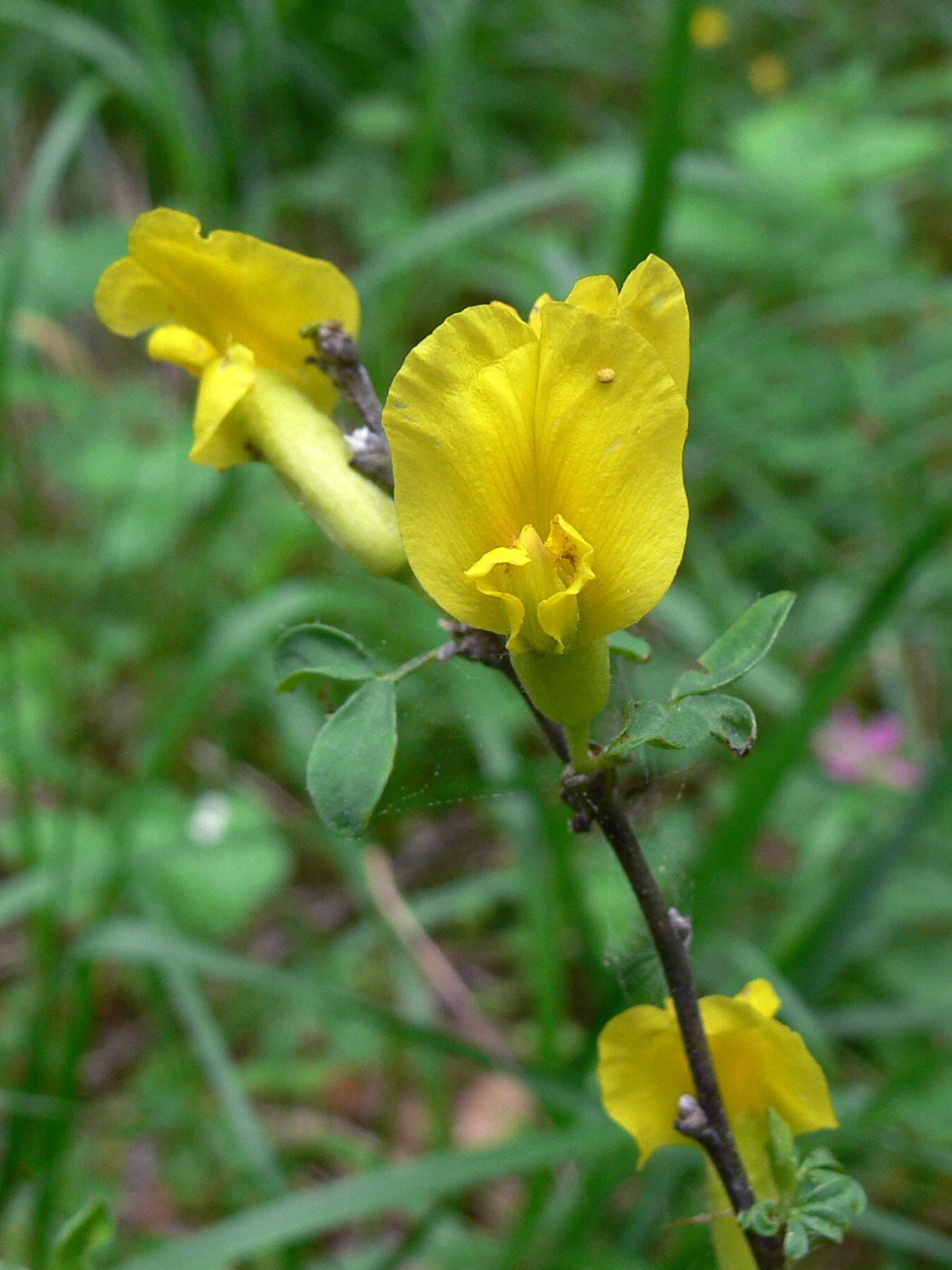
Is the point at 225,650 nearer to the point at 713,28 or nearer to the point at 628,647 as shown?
the point at 628,647

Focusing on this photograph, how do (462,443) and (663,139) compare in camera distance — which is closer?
(462,443)

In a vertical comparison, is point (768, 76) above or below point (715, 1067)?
above

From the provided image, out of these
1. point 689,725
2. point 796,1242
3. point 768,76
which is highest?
point 768,76

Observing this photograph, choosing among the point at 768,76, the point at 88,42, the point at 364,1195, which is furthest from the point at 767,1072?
the point at 768,76

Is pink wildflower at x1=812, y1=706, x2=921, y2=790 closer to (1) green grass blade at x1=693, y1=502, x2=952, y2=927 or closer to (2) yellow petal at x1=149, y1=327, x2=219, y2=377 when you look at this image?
(1) green grass blade at x1=693, y1=502, x2=952, y2=927

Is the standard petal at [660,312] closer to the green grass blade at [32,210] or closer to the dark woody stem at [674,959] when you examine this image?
the dark woody stem at [674,959]

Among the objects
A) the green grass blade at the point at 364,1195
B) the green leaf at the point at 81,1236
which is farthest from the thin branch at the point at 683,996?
the green grass blade at the point at 364,1195

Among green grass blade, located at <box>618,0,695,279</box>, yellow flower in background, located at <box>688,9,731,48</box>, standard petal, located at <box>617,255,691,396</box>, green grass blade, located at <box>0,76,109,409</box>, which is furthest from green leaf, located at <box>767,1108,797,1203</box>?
yellow flower in background, located at <box>688,9,731,48</box>

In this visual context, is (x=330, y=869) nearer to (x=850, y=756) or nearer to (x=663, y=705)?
(x=850, y=756)

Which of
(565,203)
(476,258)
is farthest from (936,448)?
(565,203)
